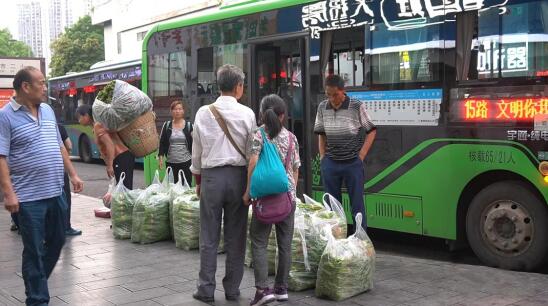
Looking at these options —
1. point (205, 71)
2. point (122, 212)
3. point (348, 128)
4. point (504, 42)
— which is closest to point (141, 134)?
point (122, 212)

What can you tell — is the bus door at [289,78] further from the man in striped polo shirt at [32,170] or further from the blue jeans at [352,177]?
the man in striped polo shirt at [32,170]

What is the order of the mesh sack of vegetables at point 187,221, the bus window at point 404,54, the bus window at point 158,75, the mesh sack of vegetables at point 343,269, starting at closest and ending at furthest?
the mesh sack of vegetables at point 343,269 < the bus window at point 404,54 < the mesh sack of vegetables at point 187,221 < the bus window at point 158,75

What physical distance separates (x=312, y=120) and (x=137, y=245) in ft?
8.28

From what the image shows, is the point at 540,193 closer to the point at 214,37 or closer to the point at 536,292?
the point at 536,292

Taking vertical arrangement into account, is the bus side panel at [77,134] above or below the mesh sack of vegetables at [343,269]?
above

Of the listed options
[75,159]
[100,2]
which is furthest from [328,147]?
[100,2]

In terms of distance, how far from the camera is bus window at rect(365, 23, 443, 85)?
6251 mm

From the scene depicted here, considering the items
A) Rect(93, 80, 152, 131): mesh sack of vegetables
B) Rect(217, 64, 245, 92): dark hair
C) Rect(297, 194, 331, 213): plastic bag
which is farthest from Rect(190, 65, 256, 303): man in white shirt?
Rect(93, 80, 152, 131): mesh sack of vegetables

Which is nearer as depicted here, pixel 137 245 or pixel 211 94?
pixel 137 245

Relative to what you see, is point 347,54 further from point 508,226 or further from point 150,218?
point 150,218

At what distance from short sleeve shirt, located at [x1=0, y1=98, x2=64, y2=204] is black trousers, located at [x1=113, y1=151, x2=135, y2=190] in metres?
3.68

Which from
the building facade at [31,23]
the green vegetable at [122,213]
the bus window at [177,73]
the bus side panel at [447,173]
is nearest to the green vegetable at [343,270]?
the bus side panel at [447,173]

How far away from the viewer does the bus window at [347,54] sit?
6.96 meters

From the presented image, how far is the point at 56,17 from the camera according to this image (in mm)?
98000
